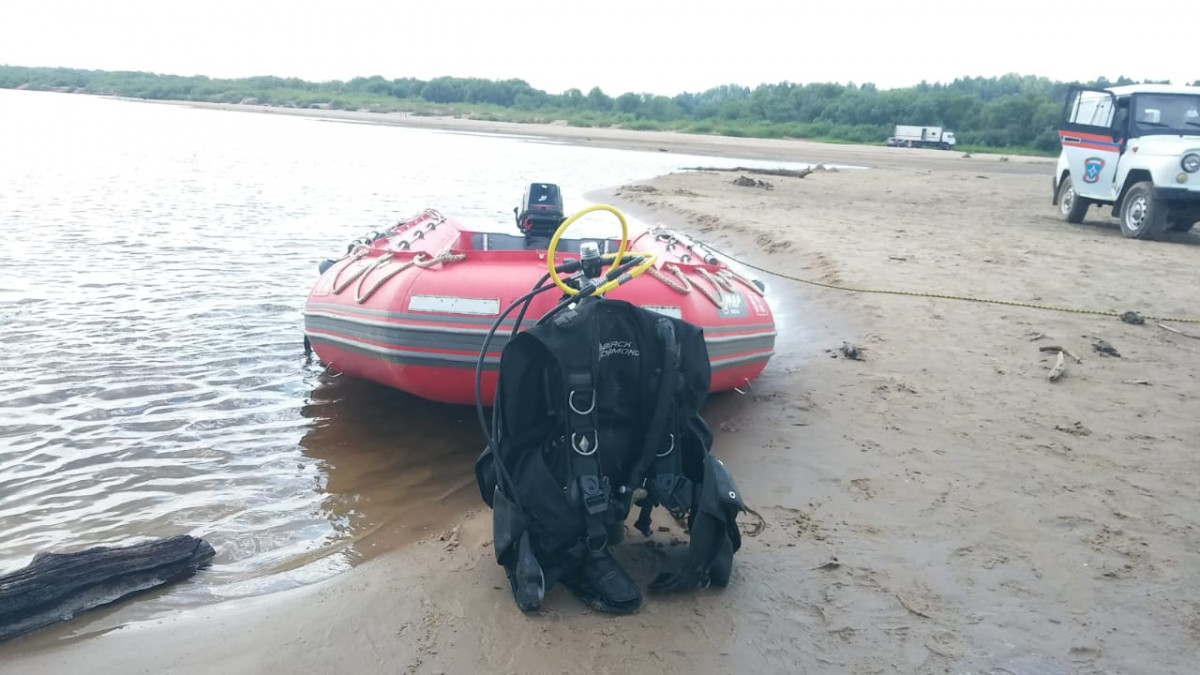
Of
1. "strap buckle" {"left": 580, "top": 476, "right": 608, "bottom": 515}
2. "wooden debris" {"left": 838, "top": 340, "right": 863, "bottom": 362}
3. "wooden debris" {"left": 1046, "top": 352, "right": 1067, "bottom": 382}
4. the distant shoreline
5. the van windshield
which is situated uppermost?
the van windshield

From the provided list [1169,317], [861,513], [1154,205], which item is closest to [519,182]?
[1154,205]

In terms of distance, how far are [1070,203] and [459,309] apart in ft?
32.8

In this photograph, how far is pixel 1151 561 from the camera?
9.91 feet

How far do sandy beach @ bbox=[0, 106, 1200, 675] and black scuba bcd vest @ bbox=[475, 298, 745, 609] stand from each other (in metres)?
0.20

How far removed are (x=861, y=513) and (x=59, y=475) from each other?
11.8 feet

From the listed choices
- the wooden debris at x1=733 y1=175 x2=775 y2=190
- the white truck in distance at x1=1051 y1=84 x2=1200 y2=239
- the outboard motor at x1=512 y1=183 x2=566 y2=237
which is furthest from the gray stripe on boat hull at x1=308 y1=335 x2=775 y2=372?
the wooden debris at x1=733 y1=175 x2=775 y2=190

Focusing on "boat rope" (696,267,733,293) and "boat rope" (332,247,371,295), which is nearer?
"boat rope" (332,247,371,295)

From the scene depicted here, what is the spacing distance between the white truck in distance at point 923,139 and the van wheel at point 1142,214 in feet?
93.2

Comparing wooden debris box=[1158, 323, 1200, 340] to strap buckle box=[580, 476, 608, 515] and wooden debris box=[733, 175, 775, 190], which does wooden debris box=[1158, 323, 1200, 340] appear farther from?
wooden debris box=[733, 175, 775, 190]

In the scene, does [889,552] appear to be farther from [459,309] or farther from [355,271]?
[355,271]

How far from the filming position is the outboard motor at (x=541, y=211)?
21.6ft

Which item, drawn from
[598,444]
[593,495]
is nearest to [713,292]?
[598,444]

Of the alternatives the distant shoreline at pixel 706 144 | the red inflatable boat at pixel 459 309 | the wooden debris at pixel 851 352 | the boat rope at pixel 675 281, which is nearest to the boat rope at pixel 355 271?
the red inflatable boat at pixel 459 309

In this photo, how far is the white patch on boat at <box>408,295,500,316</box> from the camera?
427 cm
